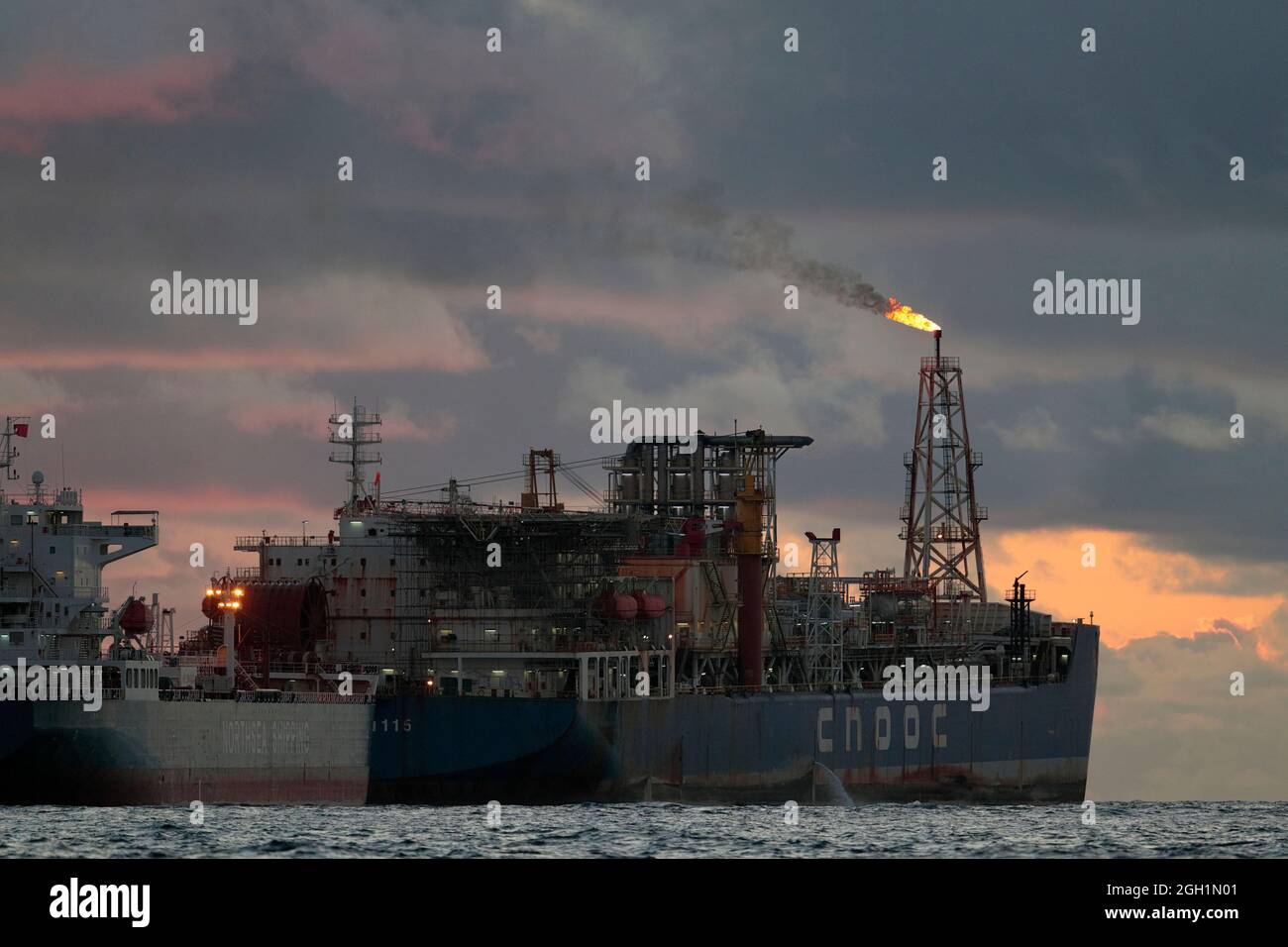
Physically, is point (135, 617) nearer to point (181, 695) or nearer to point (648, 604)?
point (181, 695)

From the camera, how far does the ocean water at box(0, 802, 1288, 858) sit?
61656 millimetres

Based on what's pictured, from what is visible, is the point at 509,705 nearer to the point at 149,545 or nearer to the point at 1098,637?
the point at 149,545

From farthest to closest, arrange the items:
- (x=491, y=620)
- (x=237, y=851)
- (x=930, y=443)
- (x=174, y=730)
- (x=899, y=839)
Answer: (x=930, y=443)
(x=491, y=620)
(x=174, y=730)
(x=899, y=839)
(x=237, y=851)

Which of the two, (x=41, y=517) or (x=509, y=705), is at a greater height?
(x=41, y=517)

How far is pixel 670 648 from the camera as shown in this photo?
321 ft

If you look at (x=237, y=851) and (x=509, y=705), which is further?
(x=509, y=705)

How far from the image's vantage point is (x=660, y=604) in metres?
96.8

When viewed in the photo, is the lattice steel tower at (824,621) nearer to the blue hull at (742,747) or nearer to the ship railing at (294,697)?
→ the blue hull at (742,747)

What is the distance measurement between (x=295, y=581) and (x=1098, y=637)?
52.0m

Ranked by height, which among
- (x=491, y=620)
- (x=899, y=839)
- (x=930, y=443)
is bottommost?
(x=899, y=839)

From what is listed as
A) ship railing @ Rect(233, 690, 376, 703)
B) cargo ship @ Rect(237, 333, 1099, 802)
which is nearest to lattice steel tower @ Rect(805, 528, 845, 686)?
cargo ship @ Rect(237, 333, 1099, 802)

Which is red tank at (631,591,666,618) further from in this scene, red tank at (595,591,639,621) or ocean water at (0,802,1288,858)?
ocean water at (0,802,1288,858)
